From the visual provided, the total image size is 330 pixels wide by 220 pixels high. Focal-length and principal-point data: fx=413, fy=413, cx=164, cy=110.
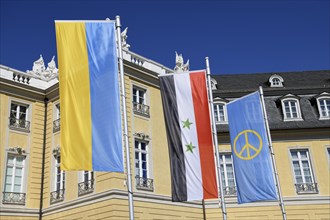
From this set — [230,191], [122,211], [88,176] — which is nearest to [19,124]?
[88,176]

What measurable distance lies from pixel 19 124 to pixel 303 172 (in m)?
16.0

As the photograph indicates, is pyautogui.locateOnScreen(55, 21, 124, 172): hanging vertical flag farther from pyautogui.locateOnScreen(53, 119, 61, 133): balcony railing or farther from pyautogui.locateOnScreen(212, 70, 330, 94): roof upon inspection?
pyautogui.locateOnScreen(212, 70, 330, 94): roof

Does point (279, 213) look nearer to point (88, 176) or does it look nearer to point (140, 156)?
point (140, 156)

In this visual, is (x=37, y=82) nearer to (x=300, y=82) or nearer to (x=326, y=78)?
(x=300, y=82)

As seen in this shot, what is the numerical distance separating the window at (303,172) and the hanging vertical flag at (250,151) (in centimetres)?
943

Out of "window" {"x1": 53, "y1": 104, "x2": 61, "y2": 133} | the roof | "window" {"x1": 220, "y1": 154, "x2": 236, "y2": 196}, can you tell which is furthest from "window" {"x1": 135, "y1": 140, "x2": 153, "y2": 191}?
the roof

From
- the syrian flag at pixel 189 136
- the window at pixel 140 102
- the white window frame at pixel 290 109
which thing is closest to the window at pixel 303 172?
the white window frame at pixel 290 109

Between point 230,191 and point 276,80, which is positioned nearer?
point 230,191

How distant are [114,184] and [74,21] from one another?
823 centimetres

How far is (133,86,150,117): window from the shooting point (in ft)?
66.6

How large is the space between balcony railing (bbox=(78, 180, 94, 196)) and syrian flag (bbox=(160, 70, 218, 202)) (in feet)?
22.8

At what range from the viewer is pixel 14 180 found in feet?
67.0

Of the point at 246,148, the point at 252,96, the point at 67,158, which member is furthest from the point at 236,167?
the point at 67,158

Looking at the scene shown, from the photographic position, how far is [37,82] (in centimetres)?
2316
